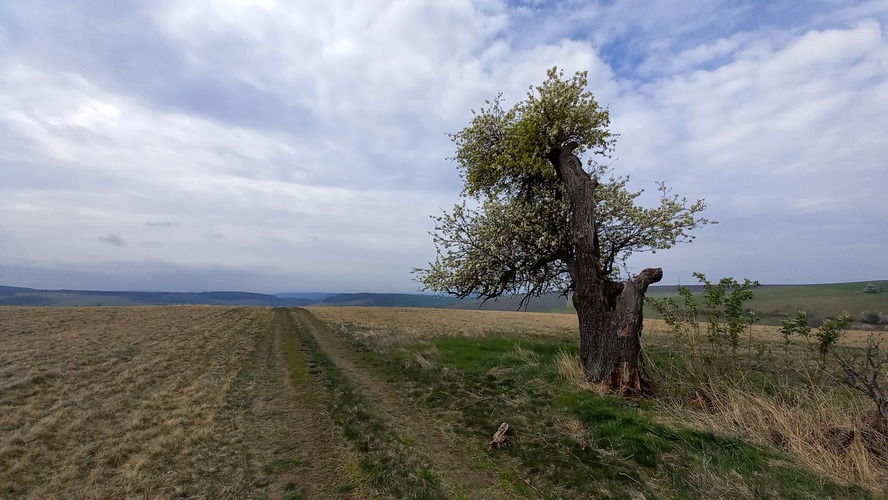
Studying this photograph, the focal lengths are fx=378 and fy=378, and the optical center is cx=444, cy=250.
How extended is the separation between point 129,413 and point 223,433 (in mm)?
4077

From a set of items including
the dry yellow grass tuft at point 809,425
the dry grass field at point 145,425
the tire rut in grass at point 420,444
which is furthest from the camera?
the dry grass field at point 145,425

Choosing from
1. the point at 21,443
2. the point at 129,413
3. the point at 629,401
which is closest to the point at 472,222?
the point at 629,401

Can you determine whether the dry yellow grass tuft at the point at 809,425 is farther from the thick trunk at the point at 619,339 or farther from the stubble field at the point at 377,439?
the thick trunk at the point at 619,339

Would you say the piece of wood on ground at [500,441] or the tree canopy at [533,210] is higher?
the tree canopy at [533,210]

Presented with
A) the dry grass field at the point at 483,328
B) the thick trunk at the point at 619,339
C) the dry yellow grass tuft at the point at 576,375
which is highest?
the thick trunk at the point at 619,339

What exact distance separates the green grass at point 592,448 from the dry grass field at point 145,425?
11.4ft

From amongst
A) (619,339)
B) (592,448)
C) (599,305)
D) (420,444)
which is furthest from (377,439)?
(599,305)

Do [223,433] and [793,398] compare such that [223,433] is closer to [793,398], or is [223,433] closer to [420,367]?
[420,367]

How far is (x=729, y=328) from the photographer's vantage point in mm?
9000

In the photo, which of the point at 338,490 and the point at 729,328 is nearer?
the point at 338,490

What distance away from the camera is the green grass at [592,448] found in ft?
18.1

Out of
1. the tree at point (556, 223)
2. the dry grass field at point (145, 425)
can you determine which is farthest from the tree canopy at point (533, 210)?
the dry grass field at point (145, 425)

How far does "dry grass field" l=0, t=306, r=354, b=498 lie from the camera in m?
7.01

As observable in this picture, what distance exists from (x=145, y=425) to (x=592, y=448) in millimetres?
11097
